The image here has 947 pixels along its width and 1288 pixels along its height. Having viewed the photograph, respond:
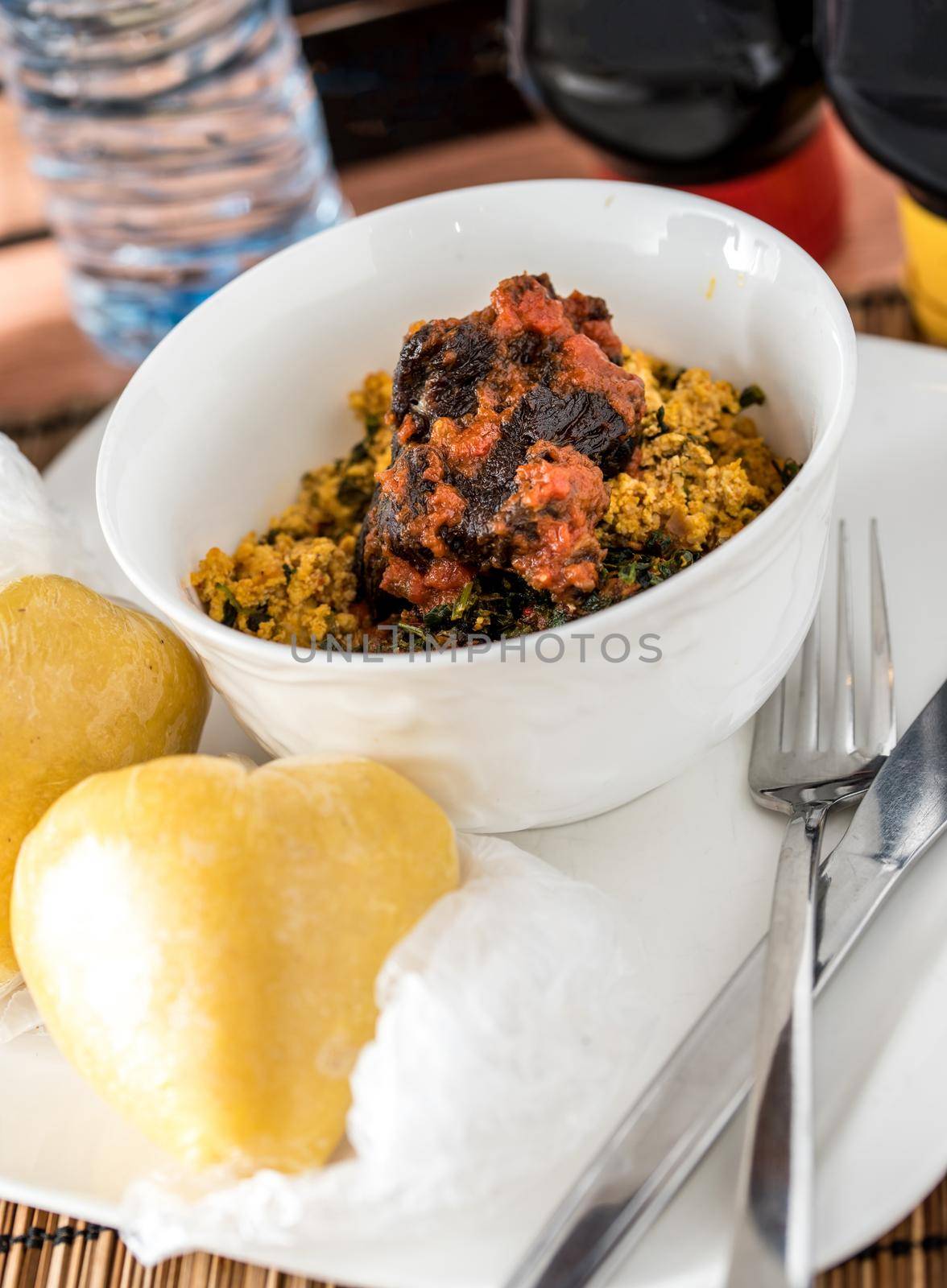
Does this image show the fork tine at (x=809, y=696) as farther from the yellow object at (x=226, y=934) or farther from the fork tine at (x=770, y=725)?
the yellow object at (x=226, y=934)

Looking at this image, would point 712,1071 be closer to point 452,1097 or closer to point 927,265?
point 452,1097

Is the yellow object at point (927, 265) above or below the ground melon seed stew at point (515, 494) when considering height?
below

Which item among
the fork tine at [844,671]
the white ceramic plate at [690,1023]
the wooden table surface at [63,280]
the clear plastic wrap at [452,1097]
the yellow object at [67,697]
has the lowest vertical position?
the wooden table surface at [63,280]

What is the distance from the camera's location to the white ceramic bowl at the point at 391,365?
930mm

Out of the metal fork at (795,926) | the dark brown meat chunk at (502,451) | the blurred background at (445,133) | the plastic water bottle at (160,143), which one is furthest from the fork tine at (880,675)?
the plastic water bottle at (160,143)

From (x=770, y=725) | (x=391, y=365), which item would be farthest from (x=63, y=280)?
(x=770, y=725)

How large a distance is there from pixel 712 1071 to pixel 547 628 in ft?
1.16

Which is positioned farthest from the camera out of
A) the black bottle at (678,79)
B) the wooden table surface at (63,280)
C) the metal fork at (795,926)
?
the black bottle at (678,79)

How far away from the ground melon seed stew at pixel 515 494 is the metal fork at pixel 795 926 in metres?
0.16

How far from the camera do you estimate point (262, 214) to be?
2121mm

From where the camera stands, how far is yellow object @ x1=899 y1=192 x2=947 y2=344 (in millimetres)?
1613

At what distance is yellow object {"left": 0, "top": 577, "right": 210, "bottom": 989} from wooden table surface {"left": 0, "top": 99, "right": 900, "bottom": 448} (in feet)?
2.90

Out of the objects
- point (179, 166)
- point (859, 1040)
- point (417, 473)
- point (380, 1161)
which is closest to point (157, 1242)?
point (380, 1161)

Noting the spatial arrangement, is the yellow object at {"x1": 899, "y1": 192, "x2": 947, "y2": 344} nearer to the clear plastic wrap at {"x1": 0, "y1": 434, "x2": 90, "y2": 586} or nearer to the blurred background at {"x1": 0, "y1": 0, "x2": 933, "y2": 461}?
the blurred background at {"x1": 0, "y1": 0, "x2": 933, "y2": 461}
